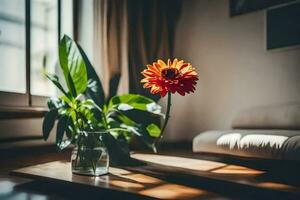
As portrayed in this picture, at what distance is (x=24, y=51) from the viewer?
1.80m

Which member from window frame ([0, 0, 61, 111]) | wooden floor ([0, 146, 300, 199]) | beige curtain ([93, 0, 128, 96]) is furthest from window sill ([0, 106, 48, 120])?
wooden floor ([0, 146, 300, 199])

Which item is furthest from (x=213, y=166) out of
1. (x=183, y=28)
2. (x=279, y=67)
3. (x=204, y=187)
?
(x=183, y=28)

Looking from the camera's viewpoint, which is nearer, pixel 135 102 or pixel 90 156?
pixel 90 156

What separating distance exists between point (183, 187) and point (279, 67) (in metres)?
1.49

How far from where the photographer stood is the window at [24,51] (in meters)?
1.74

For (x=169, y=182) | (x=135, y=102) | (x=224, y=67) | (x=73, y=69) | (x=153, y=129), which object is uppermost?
(x=224, y=67)

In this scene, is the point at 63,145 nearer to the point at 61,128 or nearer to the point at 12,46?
the point at 61,128

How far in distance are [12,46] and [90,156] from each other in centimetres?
113

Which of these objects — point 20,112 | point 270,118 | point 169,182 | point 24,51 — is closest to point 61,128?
point 169,182

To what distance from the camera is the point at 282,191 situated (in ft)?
2.57

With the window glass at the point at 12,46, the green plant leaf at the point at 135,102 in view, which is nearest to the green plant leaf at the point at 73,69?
the green plant leaf at the point at 135,102

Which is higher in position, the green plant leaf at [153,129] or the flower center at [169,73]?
the flower center at [169,73]

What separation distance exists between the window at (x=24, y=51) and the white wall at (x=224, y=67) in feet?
3.25

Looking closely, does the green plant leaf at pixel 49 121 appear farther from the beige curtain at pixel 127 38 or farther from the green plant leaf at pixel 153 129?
the beige curtain at pixel 127 38
